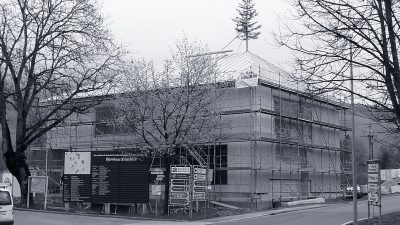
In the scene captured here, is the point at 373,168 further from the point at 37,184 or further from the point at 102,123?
the point at 102,123

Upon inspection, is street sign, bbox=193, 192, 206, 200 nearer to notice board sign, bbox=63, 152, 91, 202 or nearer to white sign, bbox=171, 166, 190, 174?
white sign, bbox=171, 166, 190, 174

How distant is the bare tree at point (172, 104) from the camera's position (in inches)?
1217

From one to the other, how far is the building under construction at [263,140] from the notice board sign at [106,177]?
750 centimetres

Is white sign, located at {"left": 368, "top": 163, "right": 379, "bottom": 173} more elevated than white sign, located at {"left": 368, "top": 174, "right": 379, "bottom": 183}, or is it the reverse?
white sign, located at {"left": 368, "top": 163, "right": 379, "bottom": 173}

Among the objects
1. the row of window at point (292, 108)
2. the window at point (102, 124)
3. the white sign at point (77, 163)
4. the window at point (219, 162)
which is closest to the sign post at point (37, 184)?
the white sign at point (77, 163)

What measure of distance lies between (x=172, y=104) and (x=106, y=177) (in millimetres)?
5557

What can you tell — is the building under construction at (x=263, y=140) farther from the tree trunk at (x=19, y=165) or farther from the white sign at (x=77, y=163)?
the white sign at (x=77, y=163)

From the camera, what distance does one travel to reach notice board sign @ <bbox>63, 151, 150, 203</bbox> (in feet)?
97.1

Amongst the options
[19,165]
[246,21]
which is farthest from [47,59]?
[246,21]

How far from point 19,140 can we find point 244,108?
606 inches

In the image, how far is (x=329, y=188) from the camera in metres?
46.4

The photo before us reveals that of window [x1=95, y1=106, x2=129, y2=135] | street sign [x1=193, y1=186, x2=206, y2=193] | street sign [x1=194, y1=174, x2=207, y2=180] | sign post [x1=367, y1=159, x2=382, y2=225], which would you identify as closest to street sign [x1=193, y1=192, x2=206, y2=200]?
street sign [x1=193, y1=186, x2=206, y2=193]

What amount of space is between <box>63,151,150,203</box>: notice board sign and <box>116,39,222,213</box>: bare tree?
1.64 meters

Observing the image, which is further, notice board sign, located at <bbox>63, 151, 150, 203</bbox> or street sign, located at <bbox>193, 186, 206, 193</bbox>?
notice board sign, located at <bbox>63, 151, 150, 203</bbox>
